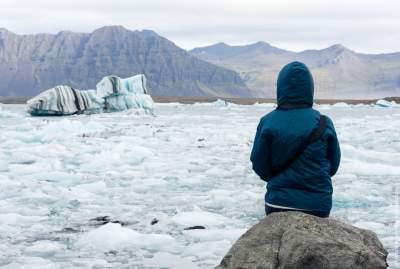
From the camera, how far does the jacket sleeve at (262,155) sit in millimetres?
3639

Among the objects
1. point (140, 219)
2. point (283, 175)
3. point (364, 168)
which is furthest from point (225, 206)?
point (364, 168)

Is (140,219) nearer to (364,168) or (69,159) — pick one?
(364,168)

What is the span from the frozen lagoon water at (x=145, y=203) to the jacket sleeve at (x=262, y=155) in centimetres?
109

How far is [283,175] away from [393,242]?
186 cm

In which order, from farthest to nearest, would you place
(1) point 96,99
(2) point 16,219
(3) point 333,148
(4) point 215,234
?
(1) point 96,99 → (2) point 16,219 → (4) point 215,234 → (3) point 333,148

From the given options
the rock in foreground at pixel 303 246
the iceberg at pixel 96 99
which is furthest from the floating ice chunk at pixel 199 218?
the iceberg at pixel 96 99

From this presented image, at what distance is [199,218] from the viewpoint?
235 inches

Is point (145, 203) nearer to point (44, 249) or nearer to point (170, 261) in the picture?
point (44, 249)

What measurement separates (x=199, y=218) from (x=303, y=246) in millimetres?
2766

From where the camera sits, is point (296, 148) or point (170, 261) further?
point (170, 261)

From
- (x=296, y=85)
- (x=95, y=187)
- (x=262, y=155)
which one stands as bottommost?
(x=95, y=187)

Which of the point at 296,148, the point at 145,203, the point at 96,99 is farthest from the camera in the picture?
the point at 96,99

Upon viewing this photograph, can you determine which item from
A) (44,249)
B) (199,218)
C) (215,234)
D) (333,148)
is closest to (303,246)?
(333,148)

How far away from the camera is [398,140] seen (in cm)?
1580
